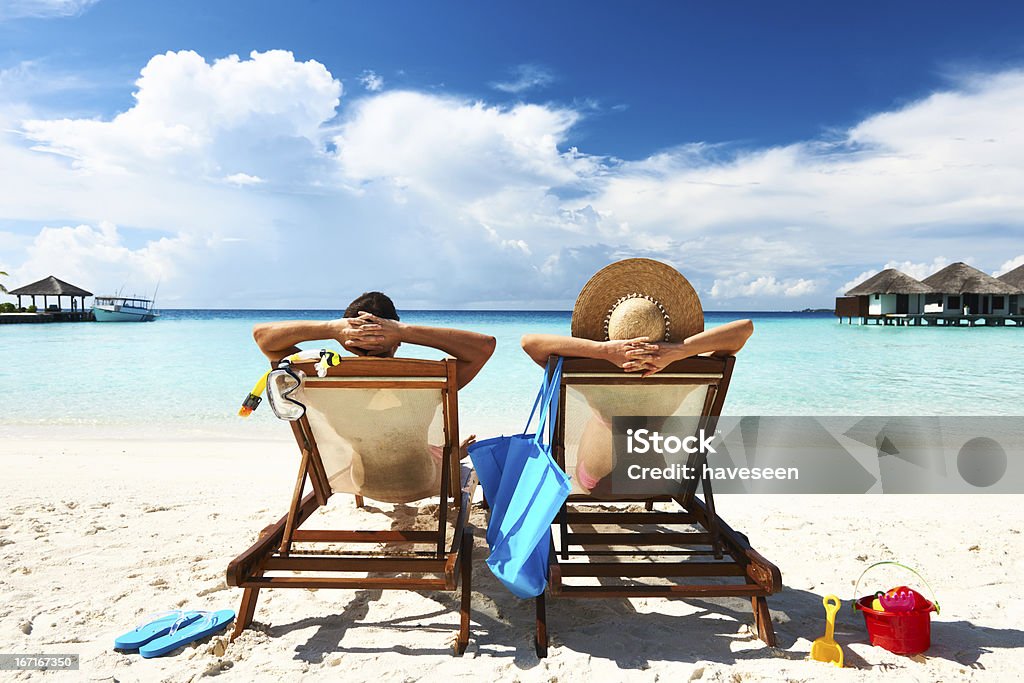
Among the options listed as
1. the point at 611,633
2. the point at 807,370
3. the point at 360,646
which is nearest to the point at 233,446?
the point at 360,646

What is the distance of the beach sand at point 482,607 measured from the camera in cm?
220

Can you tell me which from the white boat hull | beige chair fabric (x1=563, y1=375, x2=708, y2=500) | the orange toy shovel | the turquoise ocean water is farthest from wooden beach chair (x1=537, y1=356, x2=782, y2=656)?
the white boat hull

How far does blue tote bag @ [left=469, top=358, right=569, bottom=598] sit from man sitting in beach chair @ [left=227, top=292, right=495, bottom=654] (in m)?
0.18

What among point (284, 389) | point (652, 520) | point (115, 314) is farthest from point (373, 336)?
point (115, 314)

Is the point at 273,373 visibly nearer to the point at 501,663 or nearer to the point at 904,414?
the point at 501,663

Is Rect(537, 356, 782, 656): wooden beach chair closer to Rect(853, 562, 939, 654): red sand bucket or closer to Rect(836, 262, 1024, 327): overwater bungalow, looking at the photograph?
Rect(853, 562, 939, 654): red sand bucket

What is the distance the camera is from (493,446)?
261 cm

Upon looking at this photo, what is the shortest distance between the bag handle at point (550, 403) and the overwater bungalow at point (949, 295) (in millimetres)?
39607

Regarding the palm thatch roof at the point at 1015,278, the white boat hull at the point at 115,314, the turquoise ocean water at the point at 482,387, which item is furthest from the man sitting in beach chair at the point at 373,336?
Answer: the white boat hull at the point at 115,314

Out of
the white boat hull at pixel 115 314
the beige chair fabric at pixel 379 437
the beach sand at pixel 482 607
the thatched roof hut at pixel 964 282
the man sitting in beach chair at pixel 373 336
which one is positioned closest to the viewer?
the beach sand at pixel 482 607

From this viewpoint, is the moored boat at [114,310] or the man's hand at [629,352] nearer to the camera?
the man's hand at [629,352]

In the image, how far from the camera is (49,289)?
4300 cm

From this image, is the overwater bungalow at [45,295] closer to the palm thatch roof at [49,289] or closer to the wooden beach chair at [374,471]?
the palm thatch roof at [49,289]

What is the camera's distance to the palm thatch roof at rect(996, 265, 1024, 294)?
113 ft
